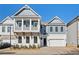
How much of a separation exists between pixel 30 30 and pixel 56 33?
79 cm

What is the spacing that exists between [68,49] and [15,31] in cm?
167

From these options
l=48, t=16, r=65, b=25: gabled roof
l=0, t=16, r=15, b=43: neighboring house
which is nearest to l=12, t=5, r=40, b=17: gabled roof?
l=0, t=16, r=15, b=43: neighboring house

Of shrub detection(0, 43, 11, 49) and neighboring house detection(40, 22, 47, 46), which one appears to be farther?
neighboring house detection(40, 22, 47, 46)

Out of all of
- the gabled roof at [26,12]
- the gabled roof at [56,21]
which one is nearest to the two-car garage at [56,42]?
the gabled roof at [56,21]

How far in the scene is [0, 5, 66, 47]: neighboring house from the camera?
22.7m

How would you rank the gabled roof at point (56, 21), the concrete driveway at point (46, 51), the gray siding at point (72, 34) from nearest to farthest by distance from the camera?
1. the concrete driveway at point (46, 51)
2. the gabled roof at point (56, 21)
3. the gray siding at point (72, 34)

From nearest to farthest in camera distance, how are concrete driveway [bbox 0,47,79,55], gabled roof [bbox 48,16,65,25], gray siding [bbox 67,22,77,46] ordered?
concrete driveway [bbox 0,47,79,55], gabled roof [bbox 48,16,65,25], gray siding [bbox 67,22,77,46]

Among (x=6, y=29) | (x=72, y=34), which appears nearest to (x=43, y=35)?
(x=72, y=34)

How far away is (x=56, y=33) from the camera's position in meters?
22.9

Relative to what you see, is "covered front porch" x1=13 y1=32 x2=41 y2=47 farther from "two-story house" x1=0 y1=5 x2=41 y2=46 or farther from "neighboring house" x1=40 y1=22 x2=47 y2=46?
"neighboring house" x1=40 y1=22 x2=47 y2=46

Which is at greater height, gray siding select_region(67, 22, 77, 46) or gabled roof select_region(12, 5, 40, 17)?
gabled roof select_region(12, 5, 40, 17)

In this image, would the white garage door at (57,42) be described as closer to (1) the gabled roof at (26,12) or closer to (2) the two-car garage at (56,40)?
(2) the two-car garage at (56,40)

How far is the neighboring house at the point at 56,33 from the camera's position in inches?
895
